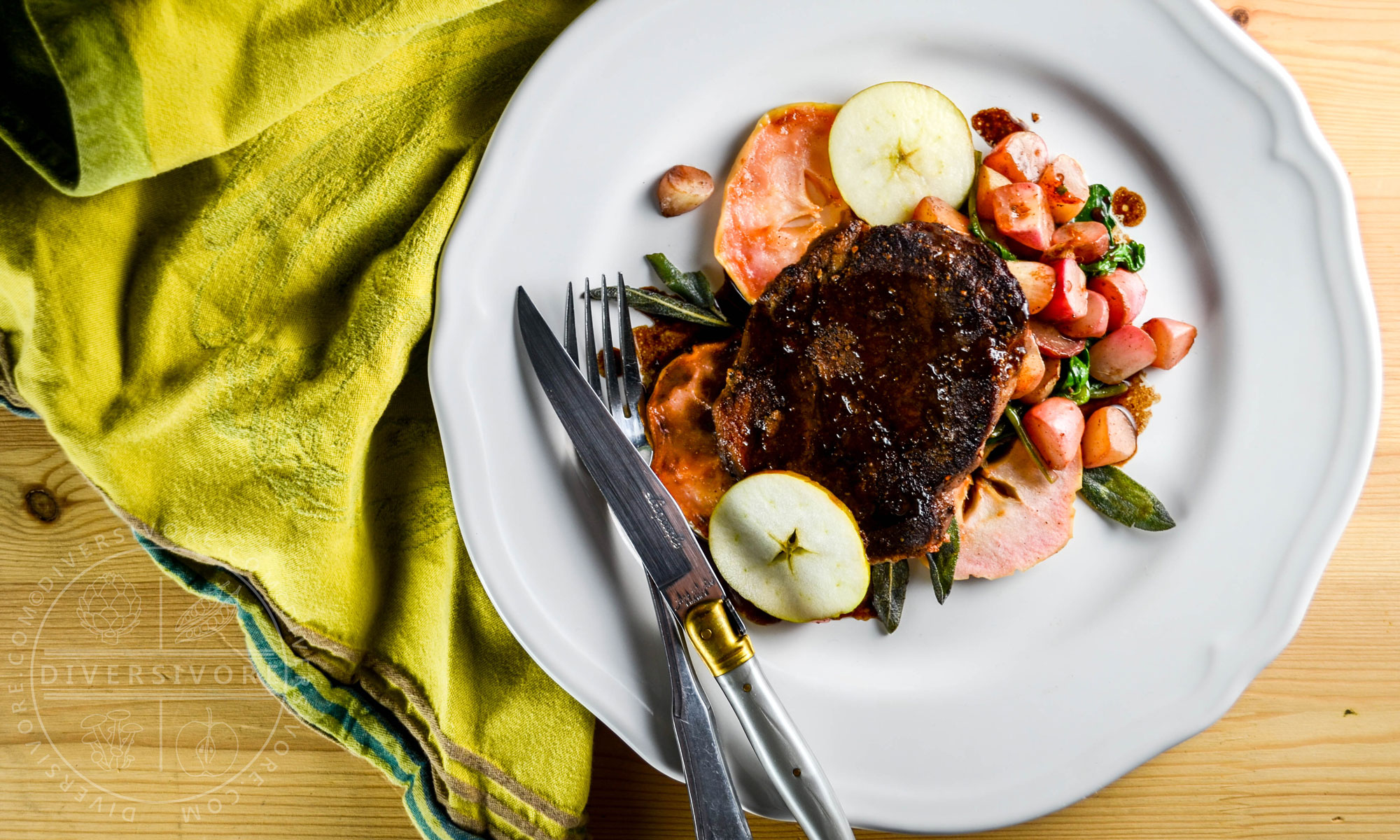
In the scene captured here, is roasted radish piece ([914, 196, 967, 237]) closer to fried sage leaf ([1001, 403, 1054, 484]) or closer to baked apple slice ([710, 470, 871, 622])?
fried sage leaf ([1001, 403, 1054, 484])

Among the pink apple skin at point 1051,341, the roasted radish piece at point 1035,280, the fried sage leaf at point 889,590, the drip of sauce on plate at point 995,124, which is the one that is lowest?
the fried sage leaf at point 889,590

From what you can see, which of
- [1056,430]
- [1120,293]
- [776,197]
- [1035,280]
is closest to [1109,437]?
[1056,430]

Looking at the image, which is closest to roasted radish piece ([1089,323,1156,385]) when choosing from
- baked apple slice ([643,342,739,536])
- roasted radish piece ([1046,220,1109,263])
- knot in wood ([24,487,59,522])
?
roasted radish piece ([1046,220,1109,263])

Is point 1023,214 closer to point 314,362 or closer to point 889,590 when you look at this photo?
point 889,590

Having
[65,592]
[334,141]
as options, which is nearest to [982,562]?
[334,141]

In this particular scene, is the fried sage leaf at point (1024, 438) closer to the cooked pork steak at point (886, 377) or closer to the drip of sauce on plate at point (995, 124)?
the cooked pork steak at point (886, 377)

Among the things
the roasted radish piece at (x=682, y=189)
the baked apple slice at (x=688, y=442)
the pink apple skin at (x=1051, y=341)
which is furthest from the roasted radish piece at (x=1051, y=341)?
the roasted radish piece at (x=682, y=189)

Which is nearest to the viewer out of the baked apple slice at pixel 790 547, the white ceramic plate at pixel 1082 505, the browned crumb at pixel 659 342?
the baked apple slice at pixel 790 547
